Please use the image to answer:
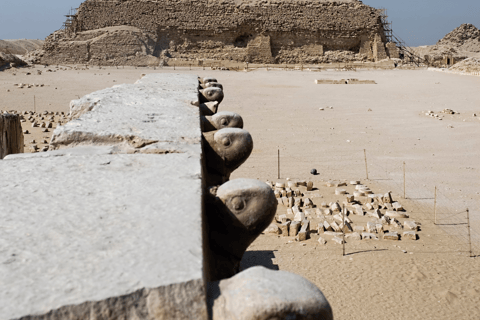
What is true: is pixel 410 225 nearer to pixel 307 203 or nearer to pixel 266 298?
pixel 307 203

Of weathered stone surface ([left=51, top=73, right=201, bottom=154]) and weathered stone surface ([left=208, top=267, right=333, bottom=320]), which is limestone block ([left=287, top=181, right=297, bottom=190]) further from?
weathered stone surface ([left=208, top=267, right=333, bottom=320])

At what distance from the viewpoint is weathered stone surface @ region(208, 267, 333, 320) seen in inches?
43.9

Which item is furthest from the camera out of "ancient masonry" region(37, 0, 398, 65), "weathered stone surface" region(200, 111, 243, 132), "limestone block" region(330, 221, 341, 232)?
"ancient masonry" region(37, 0, 398, 65)

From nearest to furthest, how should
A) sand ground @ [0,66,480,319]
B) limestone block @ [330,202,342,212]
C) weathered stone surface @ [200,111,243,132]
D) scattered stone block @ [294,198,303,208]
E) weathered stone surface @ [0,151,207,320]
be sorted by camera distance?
weathered stone surface @ [0,151,207,320]
weathered stone surface @ [200,111,243,132]
sand ground @ [0,66,480,319]
limestone block @ [330,202,342,212]
scattered stone block @ [294,198,303,208]

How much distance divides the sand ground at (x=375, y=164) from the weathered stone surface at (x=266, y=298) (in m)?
2.59

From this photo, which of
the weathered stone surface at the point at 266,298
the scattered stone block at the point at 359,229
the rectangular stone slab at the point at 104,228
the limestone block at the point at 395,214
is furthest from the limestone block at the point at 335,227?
the weathered stone surface at the point at 266,298

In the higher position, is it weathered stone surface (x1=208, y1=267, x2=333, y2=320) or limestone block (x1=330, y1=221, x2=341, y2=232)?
weathered stone surface (x1=208, y1=267, x2=333, y2=320)

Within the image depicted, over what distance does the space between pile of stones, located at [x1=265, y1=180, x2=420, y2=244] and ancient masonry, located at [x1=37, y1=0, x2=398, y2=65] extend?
91.6 ft

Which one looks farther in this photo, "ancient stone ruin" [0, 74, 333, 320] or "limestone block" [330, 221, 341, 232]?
"limestone block" [330, 221, 341, 232]

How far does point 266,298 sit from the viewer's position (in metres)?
1.12

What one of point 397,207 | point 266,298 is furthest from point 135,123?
point 397,207

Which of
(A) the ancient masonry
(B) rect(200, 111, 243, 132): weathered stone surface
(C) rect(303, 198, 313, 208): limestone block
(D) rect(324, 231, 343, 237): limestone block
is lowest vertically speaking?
(D) rect(324, 231, 343, 237): limestone block

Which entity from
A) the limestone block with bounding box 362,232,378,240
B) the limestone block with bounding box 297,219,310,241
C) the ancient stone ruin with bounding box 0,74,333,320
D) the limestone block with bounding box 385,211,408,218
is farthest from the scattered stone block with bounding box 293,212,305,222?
the ancient stone ruin with bounding box 0,74,333,320

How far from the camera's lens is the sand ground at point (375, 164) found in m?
4.16
